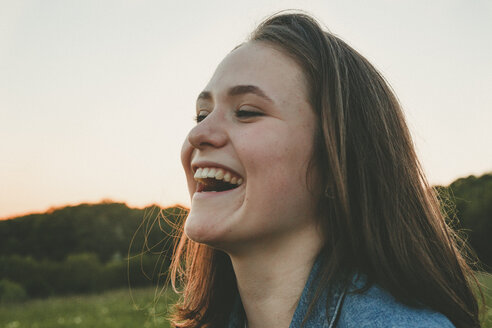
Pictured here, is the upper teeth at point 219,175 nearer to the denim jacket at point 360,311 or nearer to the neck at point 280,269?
the neck at point 280,269

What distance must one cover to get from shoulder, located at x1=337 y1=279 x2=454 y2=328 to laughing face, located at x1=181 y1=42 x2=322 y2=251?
37 cm

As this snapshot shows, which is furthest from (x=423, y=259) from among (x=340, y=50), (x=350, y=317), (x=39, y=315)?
(x=39, y=315)

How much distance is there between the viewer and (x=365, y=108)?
1936 millimetres

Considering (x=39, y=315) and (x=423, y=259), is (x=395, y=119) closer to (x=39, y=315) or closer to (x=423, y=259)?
(x=423, y=259)

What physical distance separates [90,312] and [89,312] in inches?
1.1

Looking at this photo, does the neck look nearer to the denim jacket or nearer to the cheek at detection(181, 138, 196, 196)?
the denim jacket

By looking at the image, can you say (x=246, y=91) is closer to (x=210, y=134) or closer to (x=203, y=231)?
(x=210, y=134)

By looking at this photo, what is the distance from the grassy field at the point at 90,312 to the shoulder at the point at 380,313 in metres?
6.61

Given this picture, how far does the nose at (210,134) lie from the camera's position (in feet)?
5.97

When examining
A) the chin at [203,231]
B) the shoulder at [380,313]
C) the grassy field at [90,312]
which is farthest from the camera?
the grassy field at [90,312]

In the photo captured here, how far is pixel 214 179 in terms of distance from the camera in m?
1.91

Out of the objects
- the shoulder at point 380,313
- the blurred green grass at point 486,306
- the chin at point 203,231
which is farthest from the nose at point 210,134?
the blurred green grass at point 486,306

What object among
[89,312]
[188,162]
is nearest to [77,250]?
[89,312]

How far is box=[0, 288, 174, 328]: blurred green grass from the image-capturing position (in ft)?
27.7
